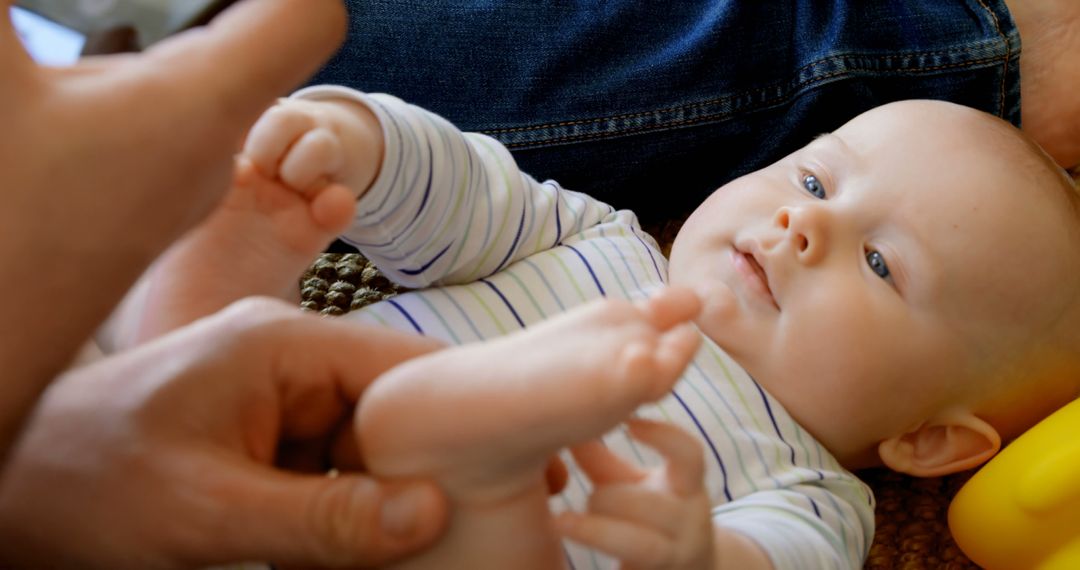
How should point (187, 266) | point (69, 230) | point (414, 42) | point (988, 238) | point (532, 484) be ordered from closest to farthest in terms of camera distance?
point (69, 230) → point (532, 484) → point (187, 266) → point (988, 238) → point (414, 42)

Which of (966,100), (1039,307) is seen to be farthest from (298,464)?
(966,100)

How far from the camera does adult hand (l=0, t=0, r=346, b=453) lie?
1.11 feet

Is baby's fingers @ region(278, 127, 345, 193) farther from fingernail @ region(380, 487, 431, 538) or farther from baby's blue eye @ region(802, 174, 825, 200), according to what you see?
baby's blue eye @ region(802, 174, 825, 200)

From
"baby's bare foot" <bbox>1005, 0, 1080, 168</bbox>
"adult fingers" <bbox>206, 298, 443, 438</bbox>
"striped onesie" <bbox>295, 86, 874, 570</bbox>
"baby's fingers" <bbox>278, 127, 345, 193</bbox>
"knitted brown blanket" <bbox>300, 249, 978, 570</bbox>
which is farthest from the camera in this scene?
"baby's bare foot" <bbox>1005, 0, 1080, 168</bbox>

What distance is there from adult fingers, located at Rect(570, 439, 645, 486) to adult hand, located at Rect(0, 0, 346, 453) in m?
0.26

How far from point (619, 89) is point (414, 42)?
22 cm

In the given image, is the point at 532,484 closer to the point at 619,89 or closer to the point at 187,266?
the point at 187,266

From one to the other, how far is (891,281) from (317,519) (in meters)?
0.59

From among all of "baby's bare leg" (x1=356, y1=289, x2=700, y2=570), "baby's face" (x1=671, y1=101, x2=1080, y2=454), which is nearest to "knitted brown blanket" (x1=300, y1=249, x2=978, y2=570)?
"baby's face" (x1=671, y1=101, x2=1080, y2=454)

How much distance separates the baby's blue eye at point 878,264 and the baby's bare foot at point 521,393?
0.42 m

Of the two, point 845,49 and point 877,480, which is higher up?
point 845,49

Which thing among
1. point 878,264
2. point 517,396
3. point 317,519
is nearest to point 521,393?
point 517,396

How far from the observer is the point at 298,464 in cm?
54

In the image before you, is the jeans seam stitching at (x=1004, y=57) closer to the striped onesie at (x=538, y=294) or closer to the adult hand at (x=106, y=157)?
the striped onesie at (x=538, y=294)
